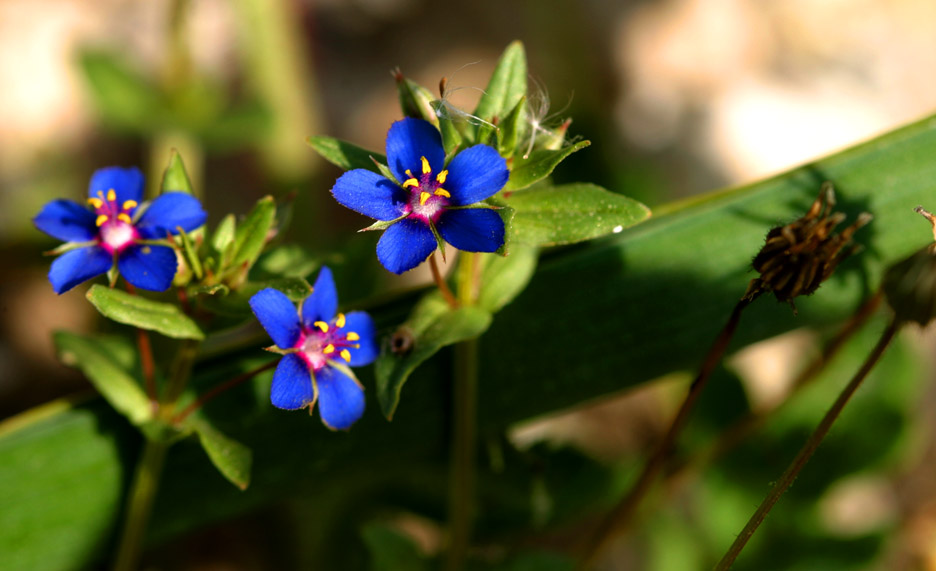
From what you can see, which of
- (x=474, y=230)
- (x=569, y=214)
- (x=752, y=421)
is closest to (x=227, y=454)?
(x=474, y=230)

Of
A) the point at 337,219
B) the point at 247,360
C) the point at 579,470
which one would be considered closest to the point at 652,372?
the point at 579,470

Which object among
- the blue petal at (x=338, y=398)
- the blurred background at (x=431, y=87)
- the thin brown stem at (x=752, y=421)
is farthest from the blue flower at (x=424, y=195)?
the blurred background at (x=431, y=87)

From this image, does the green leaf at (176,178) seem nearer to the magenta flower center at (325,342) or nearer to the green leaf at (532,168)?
the magenta flower center at (325,342)

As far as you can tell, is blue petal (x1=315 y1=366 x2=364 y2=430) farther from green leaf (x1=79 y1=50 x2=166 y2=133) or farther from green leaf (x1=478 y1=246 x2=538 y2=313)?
green leaf (x1=79 y1=50 x2=166 y2=133)

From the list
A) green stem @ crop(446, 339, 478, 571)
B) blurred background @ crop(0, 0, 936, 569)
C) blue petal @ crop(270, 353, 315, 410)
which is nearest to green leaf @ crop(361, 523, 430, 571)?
green stem @ crop(446, 339, 478, 571)

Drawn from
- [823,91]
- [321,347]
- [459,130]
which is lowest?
[823,91]

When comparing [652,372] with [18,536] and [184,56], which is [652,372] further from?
[184,56]

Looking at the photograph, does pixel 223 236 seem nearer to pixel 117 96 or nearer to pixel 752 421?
pixel 752 421
